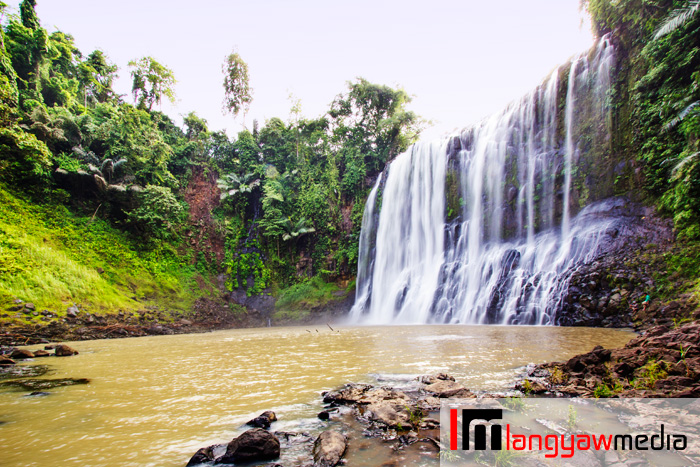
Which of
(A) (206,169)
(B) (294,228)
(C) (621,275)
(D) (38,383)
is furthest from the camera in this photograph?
(A) (206,169)

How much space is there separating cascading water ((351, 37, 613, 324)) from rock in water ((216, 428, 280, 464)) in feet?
36.2

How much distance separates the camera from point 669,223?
988 centimetres

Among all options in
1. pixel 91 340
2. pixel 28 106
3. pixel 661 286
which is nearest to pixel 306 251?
pixel 91 340

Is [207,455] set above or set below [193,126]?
below

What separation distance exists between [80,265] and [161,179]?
9.19 meters

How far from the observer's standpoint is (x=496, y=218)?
1594 centimetres

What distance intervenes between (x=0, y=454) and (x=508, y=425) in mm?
3386

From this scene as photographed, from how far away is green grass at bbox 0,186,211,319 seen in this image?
11.3 metres

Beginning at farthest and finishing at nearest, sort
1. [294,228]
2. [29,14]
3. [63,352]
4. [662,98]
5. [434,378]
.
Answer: [294,228], [29,14], [662,98], [63,352], [434,378]

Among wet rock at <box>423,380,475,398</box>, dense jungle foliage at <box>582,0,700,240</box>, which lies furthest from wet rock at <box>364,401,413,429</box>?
dense jungle foliage at <box>582,0,700,240</box>

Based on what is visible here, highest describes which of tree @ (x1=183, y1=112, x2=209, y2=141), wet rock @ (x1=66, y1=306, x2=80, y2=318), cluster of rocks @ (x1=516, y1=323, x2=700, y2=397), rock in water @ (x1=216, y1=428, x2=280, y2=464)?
tree @ (x1=183, y1=112, x2=209, y2=141)

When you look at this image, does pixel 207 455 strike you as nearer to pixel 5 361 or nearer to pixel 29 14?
pixel 5 361

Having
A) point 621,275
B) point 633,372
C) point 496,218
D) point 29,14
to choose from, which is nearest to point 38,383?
point 633,372

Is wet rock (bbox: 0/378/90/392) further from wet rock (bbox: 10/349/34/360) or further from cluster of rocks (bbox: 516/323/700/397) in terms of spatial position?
cluster of rocks (bbox: 516/323/700/397)
